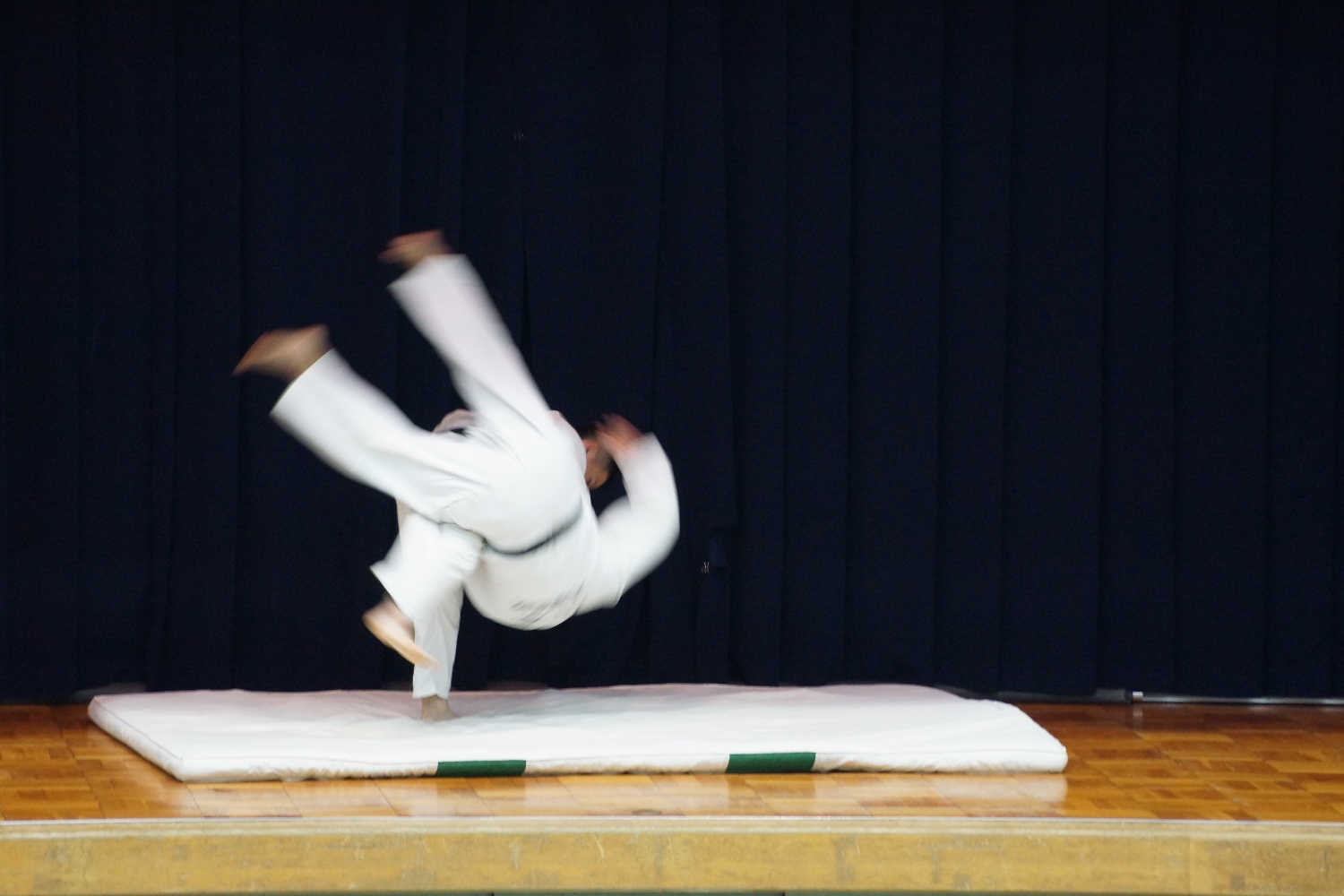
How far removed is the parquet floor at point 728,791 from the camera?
3303mm

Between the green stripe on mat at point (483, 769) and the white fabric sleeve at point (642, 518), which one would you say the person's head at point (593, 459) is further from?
the green stripe on mat at point (483, 769)

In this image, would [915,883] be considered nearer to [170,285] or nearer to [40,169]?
[170,285]

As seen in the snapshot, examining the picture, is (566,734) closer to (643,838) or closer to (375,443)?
(643,838)

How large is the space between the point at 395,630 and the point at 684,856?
2.55 feet

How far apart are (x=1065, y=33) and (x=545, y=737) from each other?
2507 millimetres

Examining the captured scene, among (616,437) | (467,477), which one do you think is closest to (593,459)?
(616,437)

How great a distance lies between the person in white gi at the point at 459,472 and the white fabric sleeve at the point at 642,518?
0.03 m

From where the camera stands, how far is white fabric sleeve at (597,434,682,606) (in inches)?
156

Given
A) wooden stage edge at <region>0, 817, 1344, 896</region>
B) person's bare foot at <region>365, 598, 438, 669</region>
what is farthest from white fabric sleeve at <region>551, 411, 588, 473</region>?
wooden stage edge at <region>0, 817, 1344, 896</region>

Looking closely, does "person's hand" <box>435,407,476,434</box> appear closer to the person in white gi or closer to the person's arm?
the person in white gi

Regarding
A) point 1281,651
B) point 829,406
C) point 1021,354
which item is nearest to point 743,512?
point 829,406

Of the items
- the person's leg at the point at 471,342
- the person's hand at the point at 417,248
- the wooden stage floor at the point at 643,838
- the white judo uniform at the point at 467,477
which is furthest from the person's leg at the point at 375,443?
the wooden stage floor at the point at 643,838

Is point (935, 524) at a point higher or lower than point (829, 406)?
lower

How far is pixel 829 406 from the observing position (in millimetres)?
4758
